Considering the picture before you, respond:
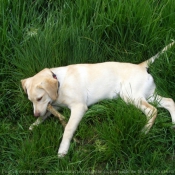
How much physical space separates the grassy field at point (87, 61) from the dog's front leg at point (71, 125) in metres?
0.07

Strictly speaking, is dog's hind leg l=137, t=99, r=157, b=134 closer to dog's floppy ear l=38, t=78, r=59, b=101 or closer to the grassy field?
the grassy field

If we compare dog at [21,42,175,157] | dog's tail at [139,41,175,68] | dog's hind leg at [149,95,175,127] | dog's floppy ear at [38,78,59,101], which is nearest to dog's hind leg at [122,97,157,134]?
dog at [21,42,175,157]

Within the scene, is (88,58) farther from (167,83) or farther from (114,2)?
(167,83)

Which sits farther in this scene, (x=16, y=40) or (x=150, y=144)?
(x=16, y=40)

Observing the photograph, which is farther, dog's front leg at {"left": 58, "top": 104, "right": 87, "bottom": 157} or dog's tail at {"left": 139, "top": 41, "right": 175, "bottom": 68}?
dog's tail at {"left": 139, "top": 41, "right": 175, "bottom": 68}

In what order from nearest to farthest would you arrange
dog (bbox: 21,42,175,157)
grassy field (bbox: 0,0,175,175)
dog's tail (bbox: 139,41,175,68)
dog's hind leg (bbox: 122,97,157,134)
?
grassy field (bbox: 0,0,175,175) → dog's hind leg (bbox: 122,97,157,134) → dog (bbox: 21,42,175,157) → dog's tail (bbox: 139,41,175,68)

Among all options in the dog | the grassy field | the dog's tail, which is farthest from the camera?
the dog's tail

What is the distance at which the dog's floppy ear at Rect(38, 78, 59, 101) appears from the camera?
3303mm

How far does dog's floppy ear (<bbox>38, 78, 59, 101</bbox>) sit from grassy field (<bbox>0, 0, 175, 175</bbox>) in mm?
273

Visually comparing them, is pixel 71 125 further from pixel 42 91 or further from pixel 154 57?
pixel 154 57

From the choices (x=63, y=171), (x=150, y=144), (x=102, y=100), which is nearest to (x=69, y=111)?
(x=102, y=100)

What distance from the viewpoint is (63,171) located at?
9.92 feet

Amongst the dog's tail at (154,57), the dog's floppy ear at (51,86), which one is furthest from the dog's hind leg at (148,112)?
the dog's floppy ear at (51,86)

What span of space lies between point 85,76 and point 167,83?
938 mm
